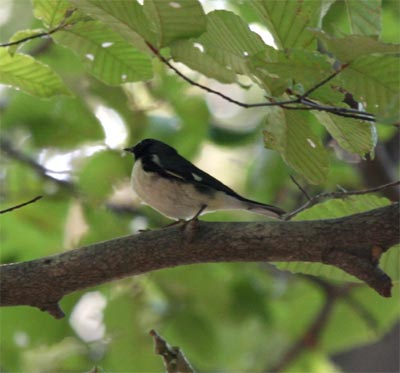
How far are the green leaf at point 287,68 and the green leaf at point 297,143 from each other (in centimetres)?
15

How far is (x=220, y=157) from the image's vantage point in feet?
18.0

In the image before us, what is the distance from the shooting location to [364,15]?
1.66 metres

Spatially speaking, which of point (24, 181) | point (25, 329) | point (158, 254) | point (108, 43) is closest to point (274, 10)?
point (108, 43)

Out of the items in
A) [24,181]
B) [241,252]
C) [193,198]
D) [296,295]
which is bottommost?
[296,295]

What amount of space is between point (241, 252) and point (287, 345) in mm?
2831

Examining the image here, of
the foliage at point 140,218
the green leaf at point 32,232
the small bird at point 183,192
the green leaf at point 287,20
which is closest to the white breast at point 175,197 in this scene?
the small bird at point 183,192

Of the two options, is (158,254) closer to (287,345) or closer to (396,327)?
(287,345)

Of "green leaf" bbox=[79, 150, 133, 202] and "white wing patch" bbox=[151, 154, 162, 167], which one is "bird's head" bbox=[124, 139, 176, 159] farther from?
"green leaf" bbox=[79, 150, 133, 202]

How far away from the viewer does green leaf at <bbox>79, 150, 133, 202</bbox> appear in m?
3.59

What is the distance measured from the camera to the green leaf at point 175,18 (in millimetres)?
1464

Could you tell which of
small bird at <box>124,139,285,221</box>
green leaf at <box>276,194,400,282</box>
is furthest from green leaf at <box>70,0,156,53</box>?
small bird at <box>124,139,285,221</box>

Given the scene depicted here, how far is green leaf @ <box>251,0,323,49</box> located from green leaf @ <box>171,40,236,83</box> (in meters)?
0.11

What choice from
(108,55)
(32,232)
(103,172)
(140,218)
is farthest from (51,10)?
(140,218)

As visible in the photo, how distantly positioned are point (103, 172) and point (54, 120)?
295mm
